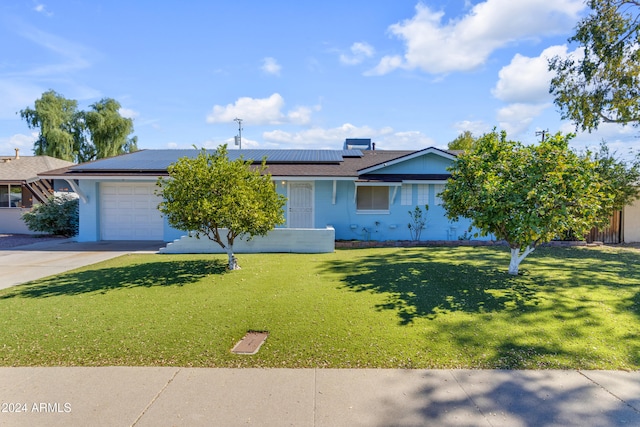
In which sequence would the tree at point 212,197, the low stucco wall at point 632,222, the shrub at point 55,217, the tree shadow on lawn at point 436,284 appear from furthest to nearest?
the shrub at point 55,217, the low stucco wall at point 632,222, the tree at point 212,197, the tree shadow on lawn at point 436,284

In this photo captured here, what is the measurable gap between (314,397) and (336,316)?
2096 millimetres

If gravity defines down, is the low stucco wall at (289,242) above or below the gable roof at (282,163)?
below

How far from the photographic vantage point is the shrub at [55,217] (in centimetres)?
1619

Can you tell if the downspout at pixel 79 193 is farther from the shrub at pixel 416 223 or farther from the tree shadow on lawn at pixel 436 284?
the shrub at pixel 416 223

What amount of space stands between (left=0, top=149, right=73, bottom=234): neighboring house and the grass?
547 inches

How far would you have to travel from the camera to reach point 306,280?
25.3 ft

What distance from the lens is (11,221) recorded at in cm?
1872

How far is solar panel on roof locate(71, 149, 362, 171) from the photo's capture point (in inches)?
559

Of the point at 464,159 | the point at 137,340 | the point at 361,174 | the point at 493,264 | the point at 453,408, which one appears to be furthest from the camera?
the point at 361,174

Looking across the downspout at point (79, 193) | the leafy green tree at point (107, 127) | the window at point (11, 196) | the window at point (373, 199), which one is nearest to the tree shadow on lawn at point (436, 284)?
the window at point (373, 199)

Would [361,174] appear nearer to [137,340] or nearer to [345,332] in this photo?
[345,332]

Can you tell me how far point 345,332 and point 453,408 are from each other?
1.89 meters

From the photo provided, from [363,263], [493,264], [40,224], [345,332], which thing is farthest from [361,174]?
[40,224]

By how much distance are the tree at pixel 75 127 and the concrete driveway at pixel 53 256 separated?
21.6 metres
